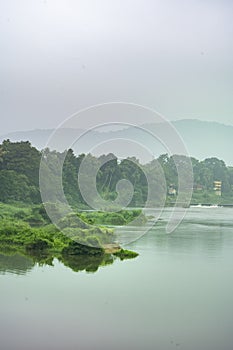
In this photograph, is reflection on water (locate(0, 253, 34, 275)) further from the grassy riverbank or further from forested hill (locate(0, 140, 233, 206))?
forested hill (locate(0, 140, 233, 206))

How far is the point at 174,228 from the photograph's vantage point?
9.70 m

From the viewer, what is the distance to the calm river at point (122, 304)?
3555 millimetres

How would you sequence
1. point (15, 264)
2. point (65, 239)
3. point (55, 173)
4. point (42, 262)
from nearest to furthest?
1. point (15, 264)
2. point (42, 262)
3. point (65, 239)
4. point (55, 173)

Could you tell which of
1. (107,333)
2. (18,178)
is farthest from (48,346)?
(18,178)

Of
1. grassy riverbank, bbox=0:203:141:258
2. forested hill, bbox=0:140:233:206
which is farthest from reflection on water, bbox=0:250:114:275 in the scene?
forested hill, bbox=0:140:233:206

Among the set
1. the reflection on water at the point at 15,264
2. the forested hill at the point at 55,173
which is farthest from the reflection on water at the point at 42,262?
the forested hill at the point at 55,173

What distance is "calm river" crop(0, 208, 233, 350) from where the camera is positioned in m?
3.55

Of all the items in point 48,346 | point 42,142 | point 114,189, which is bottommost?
point 48,346

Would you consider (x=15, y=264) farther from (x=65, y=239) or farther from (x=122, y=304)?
(x=122, y=304)

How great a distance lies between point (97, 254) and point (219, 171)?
17.6 metres

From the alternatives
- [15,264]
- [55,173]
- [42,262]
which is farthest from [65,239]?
[55,173]

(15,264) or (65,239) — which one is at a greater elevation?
(65,239)

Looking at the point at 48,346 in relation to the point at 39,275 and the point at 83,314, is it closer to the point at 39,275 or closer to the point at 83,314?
the point at 83,314

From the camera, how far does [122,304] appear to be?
432 cm
